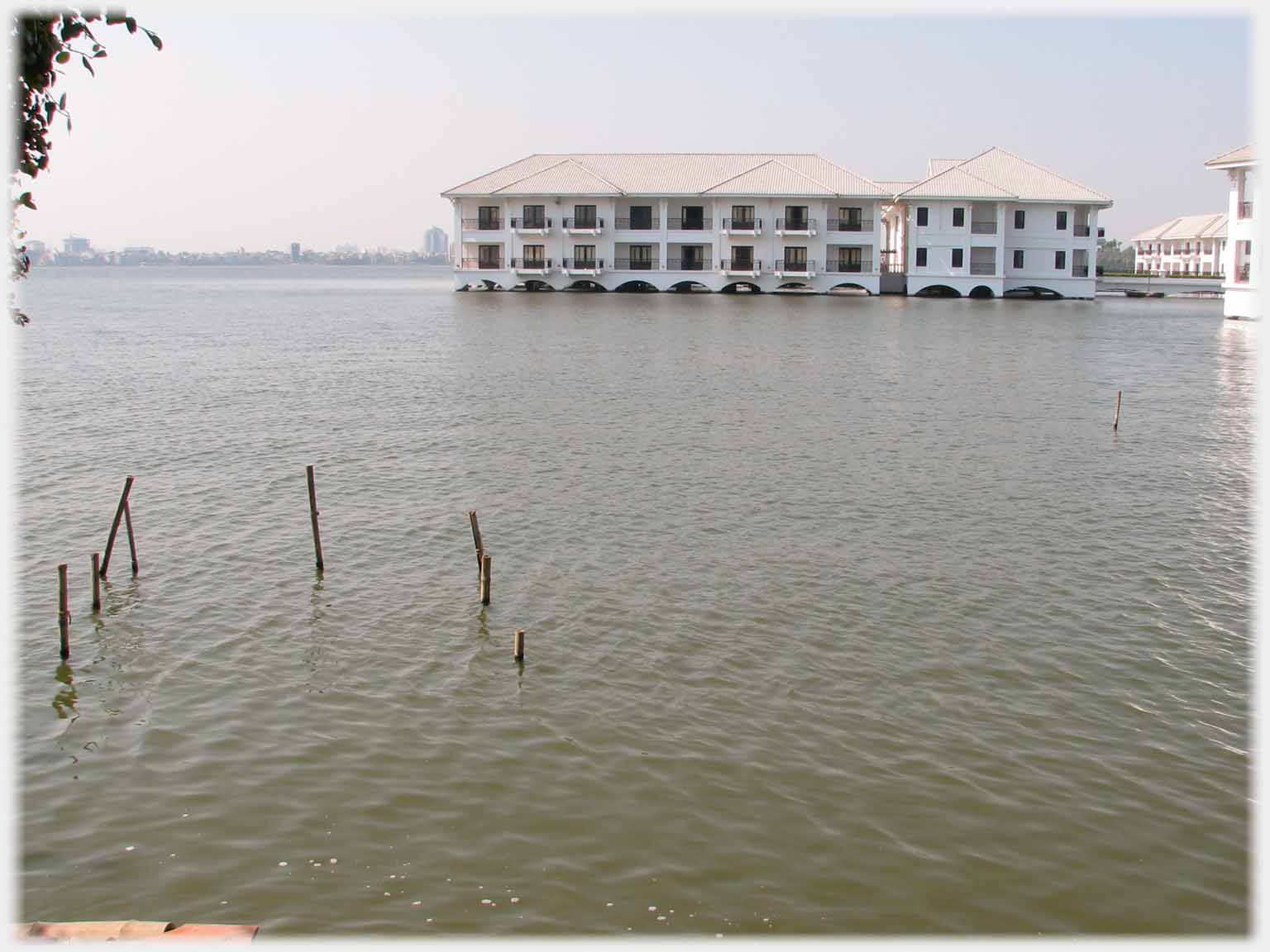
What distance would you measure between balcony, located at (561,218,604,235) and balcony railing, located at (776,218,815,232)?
43.5 feet

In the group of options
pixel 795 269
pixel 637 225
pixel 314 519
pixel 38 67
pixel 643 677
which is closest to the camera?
pixel 38 67

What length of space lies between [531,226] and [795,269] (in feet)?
66.3

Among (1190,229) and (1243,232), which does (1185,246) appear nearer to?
(1190,229)

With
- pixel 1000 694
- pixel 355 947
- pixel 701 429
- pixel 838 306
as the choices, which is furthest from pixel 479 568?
pixel 838 306

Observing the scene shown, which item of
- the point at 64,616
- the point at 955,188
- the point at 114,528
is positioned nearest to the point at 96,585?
the point at 114,528

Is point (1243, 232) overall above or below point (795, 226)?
below

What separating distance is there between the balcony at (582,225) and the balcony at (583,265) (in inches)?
81.0

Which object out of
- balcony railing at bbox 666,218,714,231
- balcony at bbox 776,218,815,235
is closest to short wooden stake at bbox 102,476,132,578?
balcony at bbox 776,218,815,235

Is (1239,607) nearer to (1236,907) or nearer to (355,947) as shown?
(1236,907)

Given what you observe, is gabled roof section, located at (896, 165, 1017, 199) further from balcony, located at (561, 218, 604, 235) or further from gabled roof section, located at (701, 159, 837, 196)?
balcony, located at (561, 218, 604, 235)

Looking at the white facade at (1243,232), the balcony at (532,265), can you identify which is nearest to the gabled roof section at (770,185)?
the balcony at (532,265)

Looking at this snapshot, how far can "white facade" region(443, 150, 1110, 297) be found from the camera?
90062 mm

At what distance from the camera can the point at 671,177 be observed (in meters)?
95.2

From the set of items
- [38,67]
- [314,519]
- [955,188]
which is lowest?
[314,519]
